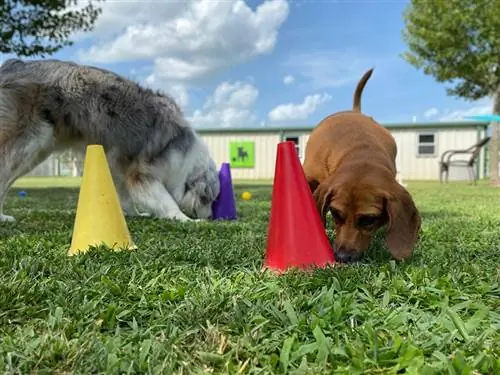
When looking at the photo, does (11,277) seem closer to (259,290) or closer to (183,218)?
(259,290)

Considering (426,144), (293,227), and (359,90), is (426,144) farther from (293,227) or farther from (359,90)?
(293,227)

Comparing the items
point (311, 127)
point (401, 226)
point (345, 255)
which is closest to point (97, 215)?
point (345, 255)

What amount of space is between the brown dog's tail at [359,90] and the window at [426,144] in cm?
2414

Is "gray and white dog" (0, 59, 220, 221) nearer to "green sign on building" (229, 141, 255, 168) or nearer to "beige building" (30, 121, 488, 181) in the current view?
"beige building" (30, 121, 488, 181)

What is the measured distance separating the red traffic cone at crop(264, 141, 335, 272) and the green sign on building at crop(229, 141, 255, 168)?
27.6 m

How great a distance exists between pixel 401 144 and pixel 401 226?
26.9m

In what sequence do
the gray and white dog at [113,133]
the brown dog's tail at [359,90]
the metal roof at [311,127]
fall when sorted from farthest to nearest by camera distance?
the metal roof at [311,127] → the brown dog's tail at [359,90] → the gray and white dog at [113,133]

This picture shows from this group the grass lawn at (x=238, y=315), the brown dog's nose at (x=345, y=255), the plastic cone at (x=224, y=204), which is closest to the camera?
the grass lawn at (x=238, y=315)

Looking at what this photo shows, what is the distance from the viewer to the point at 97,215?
286 centimetres

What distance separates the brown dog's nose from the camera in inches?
100.0

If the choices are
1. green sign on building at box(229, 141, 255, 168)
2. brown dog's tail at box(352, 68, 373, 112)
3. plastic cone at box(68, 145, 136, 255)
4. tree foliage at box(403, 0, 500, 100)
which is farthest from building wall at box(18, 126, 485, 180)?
plastic cone at box(68, 145, 136, 255)

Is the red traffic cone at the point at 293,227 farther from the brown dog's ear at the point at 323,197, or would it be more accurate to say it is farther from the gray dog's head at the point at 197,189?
the gray dog's head at the point at 197,189

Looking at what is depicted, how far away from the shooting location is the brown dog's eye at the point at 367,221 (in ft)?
8.56

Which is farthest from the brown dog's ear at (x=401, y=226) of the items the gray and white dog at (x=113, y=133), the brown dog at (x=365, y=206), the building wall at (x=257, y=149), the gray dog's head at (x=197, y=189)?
the building wall at (x=257, y=149)
